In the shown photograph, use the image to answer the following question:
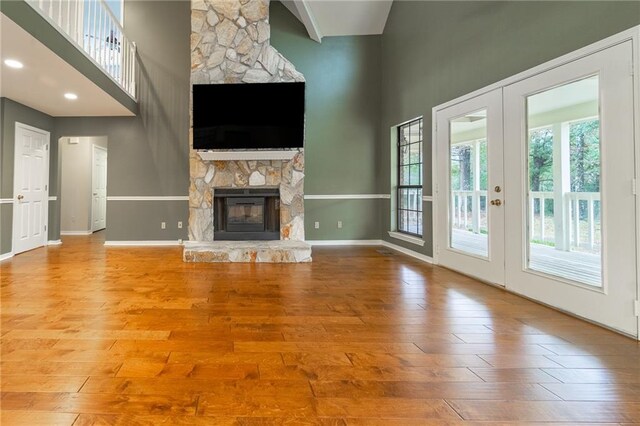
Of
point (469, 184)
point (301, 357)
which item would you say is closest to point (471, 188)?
point (469, 184)

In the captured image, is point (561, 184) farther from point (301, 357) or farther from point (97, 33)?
point (97, 33)

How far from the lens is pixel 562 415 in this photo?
1.35 meters

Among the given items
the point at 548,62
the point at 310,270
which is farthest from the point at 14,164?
the point at 548,62

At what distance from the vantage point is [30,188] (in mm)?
5395

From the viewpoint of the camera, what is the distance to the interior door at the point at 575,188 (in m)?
2.16

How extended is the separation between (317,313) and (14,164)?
5562 millimetres

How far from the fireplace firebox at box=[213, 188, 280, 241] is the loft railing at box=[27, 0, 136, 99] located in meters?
2.52

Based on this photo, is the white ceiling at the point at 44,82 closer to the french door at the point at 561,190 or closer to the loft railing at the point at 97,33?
the loft railing at the point at 97,33

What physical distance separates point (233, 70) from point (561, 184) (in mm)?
4741

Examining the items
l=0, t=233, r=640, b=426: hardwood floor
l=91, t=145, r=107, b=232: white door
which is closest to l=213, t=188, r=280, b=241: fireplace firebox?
l=0, t=233, r=640, b=426: hardwood floor

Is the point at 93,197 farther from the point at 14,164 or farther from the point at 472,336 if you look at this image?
the point at 472,336

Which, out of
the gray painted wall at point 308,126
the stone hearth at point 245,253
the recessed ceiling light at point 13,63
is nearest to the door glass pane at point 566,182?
the gray painted wall at point 308,126

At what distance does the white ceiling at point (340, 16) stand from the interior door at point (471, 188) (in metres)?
2.74

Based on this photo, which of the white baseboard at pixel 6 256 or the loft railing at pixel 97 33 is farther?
the white baseboard at pixel 6 256
